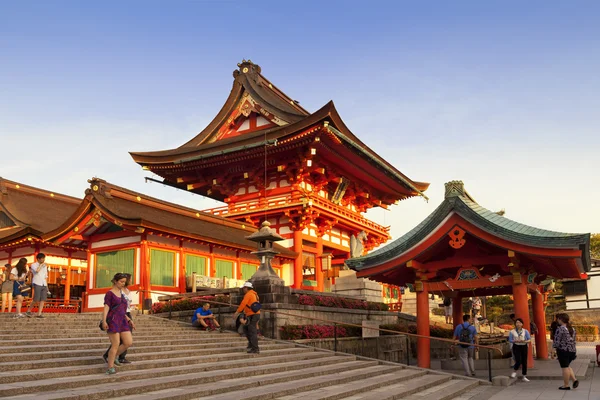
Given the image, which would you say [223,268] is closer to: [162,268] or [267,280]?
[162,268]

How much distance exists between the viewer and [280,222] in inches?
1308

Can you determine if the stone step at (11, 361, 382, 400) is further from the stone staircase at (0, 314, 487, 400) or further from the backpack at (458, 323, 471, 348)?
the backpack at (458, 323, 471, 348)

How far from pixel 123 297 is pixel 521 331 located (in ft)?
31.5

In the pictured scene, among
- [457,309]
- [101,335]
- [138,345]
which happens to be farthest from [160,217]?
[457,309]

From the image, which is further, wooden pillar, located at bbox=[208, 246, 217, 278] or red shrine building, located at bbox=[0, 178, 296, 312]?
wooden pillar, located at bbox=[208, 246, 217, 278]

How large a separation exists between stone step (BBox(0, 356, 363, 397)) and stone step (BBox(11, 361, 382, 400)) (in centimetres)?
9

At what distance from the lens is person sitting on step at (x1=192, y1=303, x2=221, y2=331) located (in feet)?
53.8

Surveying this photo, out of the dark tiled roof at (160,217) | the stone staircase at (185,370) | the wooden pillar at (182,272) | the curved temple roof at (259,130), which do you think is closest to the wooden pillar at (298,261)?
the dark tiled roof at (160,217)

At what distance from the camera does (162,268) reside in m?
22.3

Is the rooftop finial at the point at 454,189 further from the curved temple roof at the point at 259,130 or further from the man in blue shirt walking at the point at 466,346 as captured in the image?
the curved temple roof at the point at 259,130

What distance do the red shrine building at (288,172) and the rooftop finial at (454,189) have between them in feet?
46.0

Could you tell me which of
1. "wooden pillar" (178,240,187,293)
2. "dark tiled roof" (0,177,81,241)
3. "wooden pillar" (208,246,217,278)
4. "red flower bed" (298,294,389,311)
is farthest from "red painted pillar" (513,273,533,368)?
"dark tiled roof" (0,177,81,241)

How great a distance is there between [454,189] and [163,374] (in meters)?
9.20

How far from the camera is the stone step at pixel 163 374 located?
7909 millimetres
